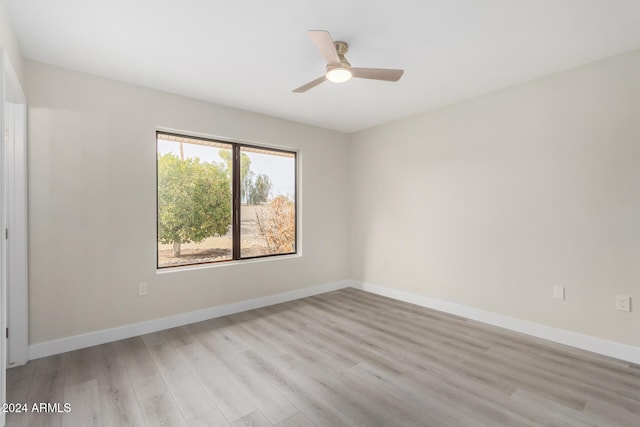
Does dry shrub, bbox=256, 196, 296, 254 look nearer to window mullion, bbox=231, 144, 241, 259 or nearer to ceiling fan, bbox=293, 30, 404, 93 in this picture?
window mullion, bbox=231, 144, 241, 259

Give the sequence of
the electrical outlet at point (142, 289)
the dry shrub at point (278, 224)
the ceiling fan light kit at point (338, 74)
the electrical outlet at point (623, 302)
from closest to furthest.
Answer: the ceiling fan light kit at point (338, 74) → the electrical outlet at point (623, 302) → the electrical outlet at point (142, 289) → the dry shrub at point (278, 224)

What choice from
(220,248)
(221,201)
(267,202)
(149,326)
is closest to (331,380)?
(149,326)

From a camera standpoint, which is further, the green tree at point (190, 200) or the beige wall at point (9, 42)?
the green tree at point (190, 200)

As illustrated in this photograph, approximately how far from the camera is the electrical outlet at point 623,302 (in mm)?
2480

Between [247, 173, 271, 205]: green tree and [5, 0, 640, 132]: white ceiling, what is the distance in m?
1.20

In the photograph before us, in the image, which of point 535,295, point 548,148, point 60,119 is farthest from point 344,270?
point 60,119

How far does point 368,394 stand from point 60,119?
335 centimetres

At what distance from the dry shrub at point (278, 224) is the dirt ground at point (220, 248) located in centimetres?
9

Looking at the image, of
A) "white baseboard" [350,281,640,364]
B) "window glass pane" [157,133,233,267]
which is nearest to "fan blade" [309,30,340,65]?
"window glass pane" [157,133,233,267]

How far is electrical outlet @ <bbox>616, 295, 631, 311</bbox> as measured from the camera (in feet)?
8.14

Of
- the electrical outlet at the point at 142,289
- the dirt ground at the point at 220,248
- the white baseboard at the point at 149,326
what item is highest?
the dirt ground at the point at 220,248

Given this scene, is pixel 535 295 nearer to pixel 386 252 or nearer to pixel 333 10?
pixel 386 252

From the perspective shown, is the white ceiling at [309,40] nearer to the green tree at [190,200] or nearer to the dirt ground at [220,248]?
the green tree at [190,200]

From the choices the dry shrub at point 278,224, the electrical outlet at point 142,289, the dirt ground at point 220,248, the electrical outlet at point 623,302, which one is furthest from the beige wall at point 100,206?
the electrical outlet at point 623,302
